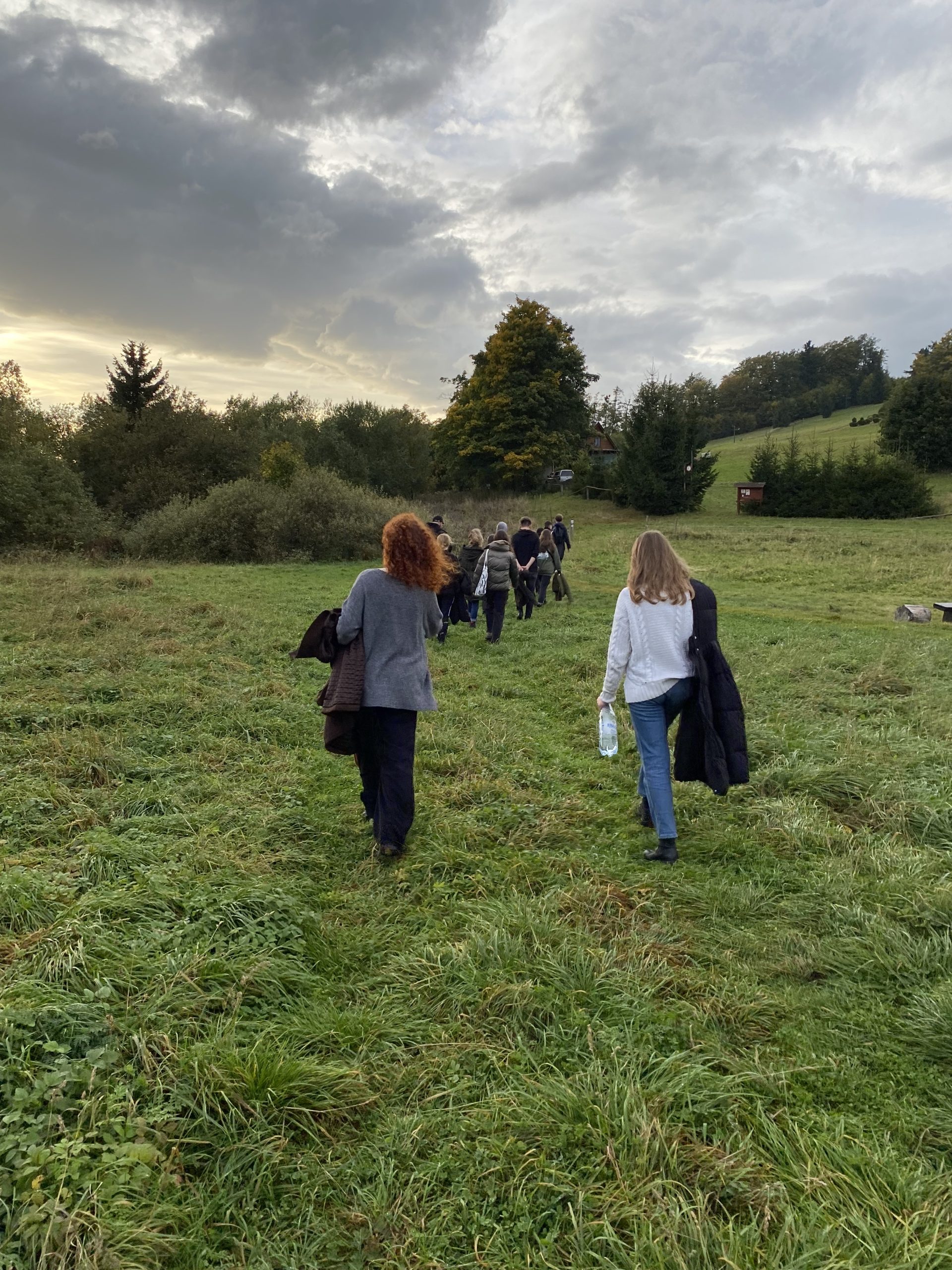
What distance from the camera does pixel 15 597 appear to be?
45.0 feet

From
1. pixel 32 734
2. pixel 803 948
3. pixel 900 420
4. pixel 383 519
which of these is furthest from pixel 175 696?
pixel 900 420

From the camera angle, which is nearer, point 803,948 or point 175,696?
point 803,948

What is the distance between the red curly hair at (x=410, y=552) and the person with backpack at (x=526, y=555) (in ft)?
28.7

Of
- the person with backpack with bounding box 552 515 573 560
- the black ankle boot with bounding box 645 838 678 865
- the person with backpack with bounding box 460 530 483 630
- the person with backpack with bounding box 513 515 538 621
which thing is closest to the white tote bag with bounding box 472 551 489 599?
the person with backpack with bounding box 460 530 483 630

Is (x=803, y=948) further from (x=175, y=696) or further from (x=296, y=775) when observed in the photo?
(x=175, y=696)

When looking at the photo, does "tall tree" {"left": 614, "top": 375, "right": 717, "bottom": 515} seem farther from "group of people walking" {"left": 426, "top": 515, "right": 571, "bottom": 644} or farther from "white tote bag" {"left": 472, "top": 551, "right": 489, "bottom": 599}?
"white tote bag" {"left": 472, "top": 551, "right": 489, "bottom": 599}

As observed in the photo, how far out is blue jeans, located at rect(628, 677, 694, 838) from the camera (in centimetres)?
454

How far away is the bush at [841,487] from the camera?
39.3 meters

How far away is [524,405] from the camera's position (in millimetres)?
44594

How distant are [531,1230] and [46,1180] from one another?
4.85 ft

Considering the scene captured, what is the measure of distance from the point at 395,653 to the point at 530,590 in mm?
10201

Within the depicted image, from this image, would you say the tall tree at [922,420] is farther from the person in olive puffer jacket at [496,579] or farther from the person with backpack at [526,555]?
the person in olive puffer jacket at [496,579]

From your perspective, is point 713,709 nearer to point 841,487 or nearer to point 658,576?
point 658,576

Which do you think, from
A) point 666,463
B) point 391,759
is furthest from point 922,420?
point 391,759
